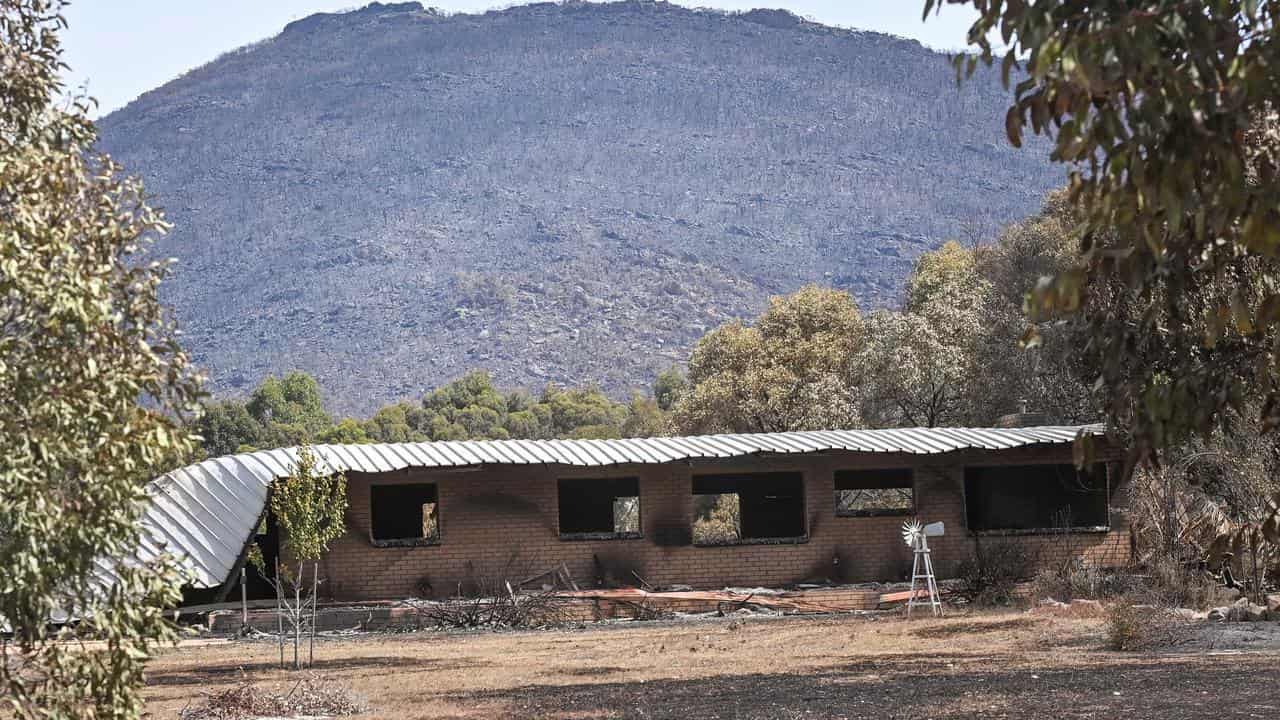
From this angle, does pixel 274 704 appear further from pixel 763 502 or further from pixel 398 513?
pixel 763 502

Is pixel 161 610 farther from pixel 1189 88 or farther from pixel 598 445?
pixel 598 445

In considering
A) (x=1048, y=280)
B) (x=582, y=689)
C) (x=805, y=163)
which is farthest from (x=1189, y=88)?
(x=805, y=163)

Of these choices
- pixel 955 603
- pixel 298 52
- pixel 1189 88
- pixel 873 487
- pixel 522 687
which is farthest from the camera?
pixel 298 52

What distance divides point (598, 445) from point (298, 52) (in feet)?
560

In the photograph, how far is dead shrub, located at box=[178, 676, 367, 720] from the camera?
11.8 m

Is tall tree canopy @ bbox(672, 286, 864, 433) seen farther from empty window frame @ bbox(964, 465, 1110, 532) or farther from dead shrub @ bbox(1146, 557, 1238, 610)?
dead shrub @ bbox(1146, 557, 1238, 610)

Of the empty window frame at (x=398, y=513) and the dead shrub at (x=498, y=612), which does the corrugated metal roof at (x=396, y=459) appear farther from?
the empty window frame at (x=398, y=513)

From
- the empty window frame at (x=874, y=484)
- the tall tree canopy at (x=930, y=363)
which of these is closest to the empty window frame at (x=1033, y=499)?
the empty window frame at (x=874, y=484)

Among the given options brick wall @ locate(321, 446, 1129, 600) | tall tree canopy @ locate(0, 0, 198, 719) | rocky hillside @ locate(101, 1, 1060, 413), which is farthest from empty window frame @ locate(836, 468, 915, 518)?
rocky hillside @ locate(101, 1, 1060, 413)

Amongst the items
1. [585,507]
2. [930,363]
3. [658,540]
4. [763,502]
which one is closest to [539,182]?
[930,363]

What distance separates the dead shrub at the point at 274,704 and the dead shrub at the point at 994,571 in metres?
11.8

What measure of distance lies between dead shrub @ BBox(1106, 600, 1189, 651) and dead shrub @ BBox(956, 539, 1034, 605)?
491 centimetres

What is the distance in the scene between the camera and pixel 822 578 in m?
24.2

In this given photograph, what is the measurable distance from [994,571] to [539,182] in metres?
125
